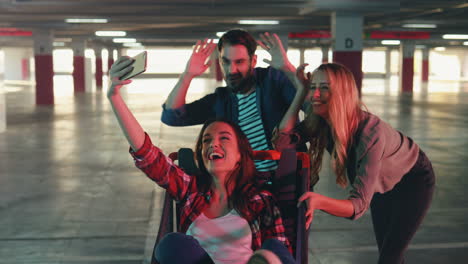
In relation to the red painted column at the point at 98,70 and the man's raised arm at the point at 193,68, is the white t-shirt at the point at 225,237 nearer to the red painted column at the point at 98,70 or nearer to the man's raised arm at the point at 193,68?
the man's raised arm at the point at 193,68

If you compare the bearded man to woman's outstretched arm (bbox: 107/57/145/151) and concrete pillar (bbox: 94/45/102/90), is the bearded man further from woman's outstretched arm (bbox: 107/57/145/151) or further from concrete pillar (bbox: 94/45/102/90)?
concrete pillar (bbox: 94/45/102/90)

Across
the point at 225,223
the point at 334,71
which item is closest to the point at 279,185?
the point at 225,223

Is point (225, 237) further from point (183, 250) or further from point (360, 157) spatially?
point (360, 157)

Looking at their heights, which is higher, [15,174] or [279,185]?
[279,185]

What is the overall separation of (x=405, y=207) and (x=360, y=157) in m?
0.41

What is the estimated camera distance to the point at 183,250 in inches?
80.0

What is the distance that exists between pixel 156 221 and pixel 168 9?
10.5m

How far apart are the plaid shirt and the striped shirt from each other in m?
0.36

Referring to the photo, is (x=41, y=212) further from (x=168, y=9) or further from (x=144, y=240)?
(x=168, y=9)

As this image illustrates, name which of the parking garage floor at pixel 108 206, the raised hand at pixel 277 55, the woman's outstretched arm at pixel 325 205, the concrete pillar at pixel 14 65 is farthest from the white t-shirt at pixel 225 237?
the concrete pillar at pixel 14 65

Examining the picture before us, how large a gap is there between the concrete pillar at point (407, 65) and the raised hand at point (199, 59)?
28.3 m

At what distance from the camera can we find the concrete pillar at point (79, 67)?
93.1ft

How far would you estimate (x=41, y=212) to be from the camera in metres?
5.05

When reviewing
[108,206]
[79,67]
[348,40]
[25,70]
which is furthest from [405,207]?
[25,70]
